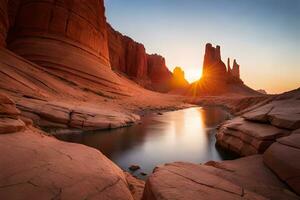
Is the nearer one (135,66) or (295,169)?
(295,169)

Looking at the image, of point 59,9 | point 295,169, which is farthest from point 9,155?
point 59,9

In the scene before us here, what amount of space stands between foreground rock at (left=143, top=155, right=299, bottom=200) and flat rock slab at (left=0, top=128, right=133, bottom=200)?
2.26ft

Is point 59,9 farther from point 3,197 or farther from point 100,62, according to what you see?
point 3,197

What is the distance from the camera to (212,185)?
11.4ft

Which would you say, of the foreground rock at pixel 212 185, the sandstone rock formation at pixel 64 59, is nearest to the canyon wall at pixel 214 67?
the sandstone rock formation at pixel 64 59

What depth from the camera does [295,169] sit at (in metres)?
4.16

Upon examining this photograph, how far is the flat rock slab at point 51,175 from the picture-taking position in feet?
9.53

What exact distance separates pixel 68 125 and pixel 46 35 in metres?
15.6

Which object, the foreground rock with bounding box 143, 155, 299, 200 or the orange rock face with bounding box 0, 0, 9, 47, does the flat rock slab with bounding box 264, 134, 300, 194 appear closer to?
the foreground rock with bounding box 143, 155, 299, 200

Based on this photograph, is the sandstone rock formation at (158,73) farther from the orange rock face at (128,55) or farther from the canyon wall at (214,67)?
the canyon wall at (214,67)

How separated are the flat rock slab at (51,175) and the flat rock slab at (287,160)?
331cm

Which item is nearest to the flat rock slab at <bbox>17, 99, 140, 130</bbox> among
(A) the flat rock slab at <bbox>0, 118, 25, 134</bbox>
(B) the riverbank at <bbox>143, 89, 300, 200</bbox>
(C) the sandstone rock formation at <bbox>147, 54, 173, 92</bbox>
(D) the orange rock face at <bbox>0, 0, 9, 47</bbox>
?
(A) the flat rock slab at <bbox>0, 118, 25, 134</bbox>

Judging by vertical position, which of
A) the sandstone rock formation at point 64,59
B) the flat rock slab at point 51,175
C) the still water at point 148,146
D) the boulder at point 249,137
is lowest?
the still water at point 148,146

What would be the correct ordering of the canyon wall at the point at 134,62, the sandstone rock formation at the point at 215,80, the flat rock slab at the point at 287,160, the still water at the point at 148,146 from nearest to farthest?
1. the flat rock slab at the point at 287,160
2. the still water at the point at 148,146
3. the canyon wall at the point at 134,62
4. the sandstone rock formation at the point at 215,80
